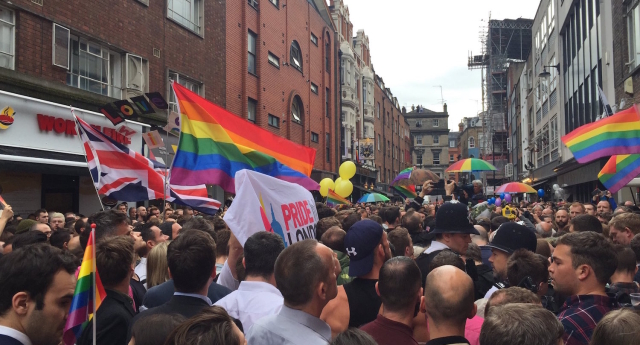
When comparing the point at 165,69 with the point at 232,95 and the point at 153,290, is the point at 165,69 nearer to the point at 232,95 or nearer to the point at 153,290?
the point at 232,95

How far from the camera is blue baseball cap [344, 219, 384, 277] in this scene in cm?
410

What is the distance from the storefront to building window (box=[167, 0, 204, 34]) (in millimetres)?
5216

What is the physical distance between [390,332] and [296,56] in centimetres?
2988

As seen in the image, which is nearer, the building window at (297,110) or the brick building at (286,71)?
the brick building at (286,71)

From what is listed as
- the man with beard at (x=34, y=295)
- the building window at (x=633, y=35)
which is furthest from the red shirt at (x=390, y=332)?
the building window at (x=633, y=35)

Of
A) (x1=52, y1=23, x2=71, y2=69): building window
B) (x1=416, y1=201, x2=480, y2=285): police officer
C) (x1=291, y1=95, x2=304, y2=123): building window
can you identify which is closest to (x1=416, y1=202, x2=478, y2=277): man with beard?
(x1=416, y1=201, x2=480, y2=285): police officer

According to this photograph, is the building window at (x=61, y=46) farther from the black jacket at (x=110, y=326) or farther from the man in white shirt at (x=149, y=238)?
the black jacket at (x=110, y=326)

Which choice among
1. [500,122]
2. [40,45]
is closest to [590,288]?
[40,45]

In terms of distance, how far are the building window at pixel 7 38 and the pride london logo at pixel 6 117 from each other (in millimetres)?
1035

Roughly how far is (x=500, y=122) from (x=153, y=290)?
2670 inches

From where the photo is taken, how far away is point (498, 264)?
5.00 metres

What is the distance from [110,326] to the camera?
3531 mm

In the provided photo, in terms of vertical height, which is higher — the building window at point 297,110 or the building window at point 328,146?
the building window at point 297,110

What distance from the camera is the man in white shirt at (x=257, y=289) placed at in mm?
3684
